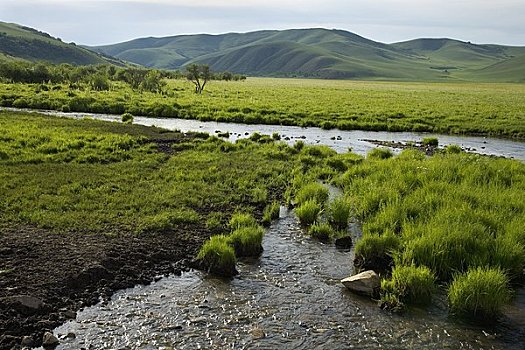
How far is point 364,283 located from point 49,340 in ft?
24.5

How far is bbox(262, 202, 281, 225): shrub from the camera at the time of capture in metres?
17.3

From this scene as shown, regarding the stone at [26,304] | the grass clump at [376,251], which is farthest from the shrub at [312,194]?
the stone at [26,304]

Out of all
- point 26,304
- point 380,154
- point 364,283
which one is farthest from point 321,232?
point 380,154

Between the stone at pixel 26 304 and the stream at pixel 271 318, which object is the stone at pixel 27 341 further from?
the stone at pixel 26 304

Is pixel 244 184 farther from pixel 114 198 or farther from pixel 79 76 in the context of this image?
pixel 79 76

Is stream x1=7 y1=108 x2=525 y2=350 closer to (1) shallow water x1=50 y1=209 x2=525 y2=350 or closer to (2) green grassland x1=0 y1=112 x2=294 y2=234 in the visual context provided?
(1) shallow water x1=50 y1=209 x2=525 y2=350

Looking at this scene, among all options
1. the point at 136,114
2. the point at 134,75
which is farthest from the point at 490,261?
the point at 134,75

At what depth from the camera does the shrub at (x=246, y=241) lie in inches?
563

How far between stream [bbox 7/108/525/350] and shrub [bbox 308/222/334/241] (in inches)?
80.4

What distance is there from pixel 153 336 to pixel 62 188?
439 inches

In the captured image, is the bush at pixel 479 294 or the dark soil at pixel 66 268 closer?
the dark soil at pixel 66 268

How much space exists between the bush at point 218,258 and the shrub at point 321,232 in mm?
3596

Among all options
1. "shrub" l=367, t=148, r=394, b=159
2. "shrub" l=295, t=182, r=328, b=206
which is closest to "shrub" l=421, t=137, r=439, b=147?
"shrub" l=367, t=148, r=394, b=159

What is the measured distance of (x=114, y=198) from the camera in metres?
18.0
